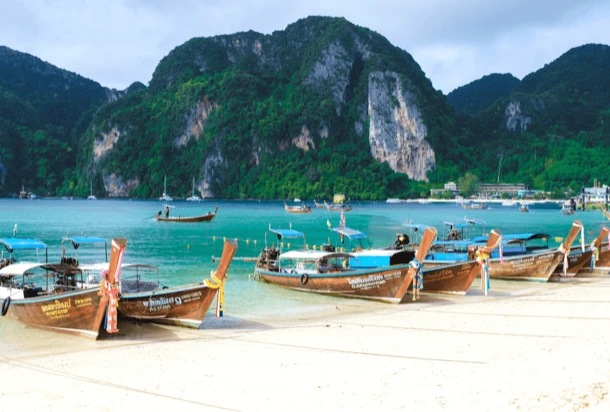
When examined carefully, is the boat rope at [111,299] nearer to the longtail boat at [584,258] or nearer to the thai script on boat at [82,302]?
the thai script on boat at [82,302]

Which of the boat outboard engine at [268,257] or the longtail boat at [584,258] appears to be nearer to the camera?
the longtail boat at [584,258]

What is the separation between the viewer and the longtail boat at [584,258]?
2995cm

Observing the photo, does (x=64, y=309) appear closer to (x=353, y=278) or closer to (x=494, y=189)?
(x=353, y=278)

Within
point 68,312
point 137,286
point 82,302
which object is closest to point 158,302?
point 82,302

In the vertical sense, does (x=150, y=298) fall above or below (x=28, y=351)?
above

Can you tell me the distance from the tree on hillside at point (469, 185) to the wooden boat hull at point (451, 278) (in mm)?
175376

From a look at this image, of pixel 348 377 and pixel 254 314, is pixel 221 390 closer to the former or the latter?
pixel 348 377

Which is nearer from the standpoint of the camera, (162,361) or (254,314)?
(162,361)

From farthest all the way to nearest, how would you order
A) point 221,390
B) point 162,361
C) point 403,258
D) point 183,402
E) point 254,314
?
1. point 403,258
2. point 254,314
3. point 162,361
4. point 221,390
5. point 183,402

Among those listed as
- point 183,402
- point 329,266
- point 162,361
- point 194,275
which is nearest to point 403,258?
point 329,266

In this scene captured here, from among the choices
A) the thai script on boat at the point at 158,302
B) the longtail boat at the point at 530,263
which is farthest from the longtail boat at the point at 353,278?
the thai script on boat at the point at 158,302

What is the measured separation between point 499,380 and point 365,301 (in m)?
12.1

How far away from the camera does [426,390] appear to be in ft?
33.5

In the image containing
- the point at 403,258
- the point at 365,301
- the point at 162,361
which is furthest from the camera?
the point at 403,258
